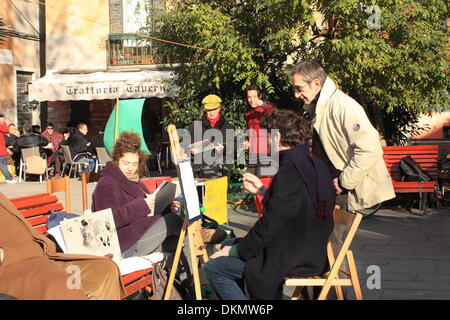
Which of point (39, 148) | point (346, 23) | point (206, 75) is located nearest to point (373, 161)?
point (346, 23)

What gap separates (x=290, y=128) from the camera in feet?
14.6

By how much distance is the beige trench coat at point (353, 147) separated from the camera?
4.80m

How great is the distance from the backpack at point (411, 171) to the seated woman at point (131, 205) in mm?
5612

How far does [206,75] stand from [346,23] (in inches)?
89.3

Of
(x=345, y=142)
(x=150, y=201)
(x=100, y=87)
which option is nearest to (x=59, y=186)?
(x=150, y=201)

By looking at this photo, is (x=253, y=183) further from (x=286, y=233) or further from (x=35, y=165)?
(x=35, y=165)

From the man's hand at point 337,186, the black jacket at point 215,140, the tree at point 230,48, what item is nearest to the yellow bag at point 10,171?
the tree at point 230,48

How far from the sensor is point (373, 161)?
4812 mm

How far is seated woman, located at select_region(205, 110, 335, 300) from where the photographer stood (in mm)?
4148

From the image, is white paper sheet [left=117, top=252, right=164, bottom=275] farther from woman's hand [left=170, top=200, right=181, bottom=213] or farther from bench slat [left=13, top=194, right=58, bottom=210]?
bench slat [left=13, top=194, right=58, bottom=210]

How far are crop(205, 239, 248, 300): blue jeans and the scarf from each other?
1.91 feet

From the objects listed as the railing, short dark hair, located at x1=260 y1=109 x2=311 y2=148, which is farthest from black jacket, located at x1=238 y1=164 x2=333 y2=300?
the railing

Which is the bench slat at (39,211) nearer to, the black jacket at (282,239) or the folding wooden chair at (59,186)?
the folding wooden chair at (59,186)
